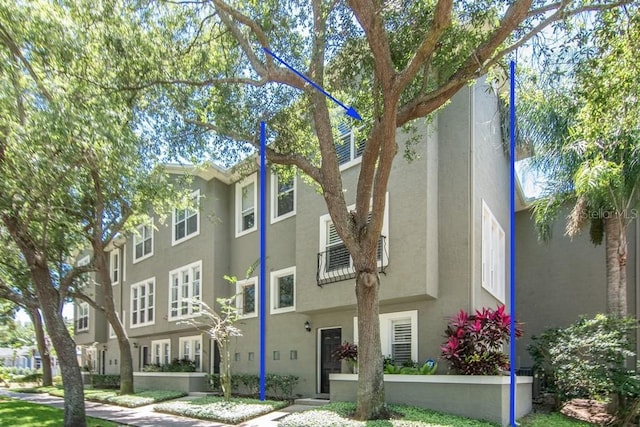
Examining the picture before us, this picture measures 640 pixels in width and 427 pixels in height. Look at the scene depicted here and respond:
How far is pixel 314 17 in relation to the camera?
36.1 feet

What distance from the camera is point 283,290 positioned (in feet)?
60.5

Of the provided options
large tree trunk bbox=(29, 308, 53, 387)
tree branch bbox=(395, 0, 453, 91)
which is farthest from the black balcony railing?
large tree trunk bbox=(29, 308, 53, 387)

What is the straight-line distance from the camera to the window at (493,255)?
14.3m

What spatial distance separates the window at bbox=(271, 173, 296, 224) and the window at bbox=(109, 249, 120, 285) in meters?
15.7

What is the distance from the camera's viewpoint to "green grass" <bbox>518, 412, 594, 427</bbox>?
11.0 metres

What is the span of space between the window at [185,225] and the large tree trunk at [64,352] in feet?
30.5

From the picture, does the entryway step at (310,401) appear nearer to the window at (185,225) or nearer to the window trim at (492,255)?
the window trim at (492,255)

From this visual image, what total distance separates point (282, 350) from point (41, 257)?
26.3ft

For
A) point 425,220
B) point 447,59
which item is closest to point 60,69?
point 447,59

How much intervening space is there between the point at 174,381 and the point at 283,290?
6001mm

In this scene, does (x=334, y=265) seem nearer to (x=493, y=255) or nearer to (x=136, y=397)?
(x=493, y=255)

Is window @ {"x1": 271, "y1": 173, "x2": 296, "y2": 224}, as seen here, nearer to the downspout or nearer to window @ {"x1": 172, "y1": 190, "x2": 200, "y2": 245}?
window @ {"x1": 172, "y1": 190, "x2": 200, "y2": 245}

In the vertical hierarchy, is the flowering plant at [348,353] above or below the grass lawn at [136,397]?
above

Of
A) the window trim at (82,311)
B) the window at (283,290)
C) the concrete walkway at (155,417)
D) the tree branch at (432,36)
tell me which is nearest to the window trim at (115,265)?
the window trim at (82,311)
